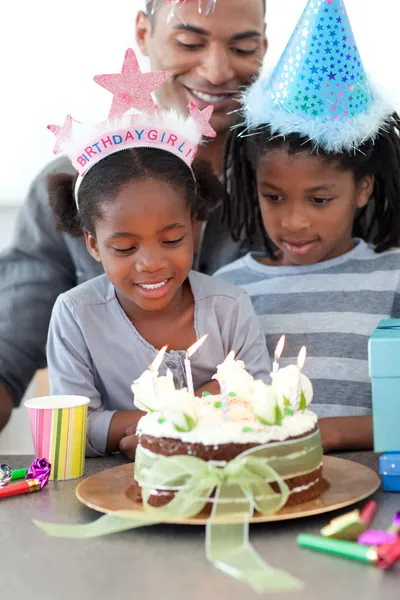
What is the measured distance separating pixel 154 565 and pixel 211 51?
138 centimetres

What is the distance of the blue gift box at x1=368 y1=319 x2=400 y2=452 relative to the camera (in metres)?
1.15

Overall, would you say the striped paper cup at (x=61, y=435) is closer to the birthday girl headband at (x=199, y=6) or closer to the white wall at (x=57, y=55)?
the birthday girl headband at (x=199, y=6)

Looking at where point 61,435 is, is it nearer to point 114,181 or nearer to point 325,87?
point 114,181

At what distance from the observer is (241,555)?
0.89 m

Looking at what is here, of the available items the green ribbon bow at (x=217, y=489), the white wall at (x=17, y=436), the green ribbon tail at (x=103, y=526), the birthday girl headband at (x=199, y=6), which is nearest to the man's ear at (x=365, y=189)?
the birthday girl headband at (x=199, y=6)

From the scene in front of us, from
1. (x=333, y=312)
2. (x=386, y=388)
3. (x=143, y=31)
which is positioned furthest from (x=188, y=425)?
(x=143, y=31)

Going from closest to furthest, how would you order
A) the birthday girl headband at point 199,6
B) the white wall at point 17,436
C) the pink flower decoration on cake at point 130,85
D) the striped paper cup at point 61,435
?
the striped paper cup at point 61,435 → the pink flower decoration on cake at point 130,85 → the birthday girl headband at point 199,6 → the white wall at point 17,436

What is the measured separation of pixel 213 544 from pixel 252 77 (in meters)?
1.35

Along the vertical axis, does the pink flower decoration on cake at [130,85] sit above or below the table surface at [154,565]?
above

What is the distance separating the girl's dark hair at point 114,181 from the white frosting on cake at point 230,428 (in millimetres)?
529

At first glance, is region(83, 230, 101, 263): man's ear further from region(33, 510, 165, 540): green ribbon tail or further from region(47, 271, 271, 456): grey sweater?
region(33, 510, 165, 540): green ribbon tail

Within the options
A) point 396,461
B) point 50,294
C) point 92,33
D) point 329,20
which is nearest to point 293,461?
point 396,461

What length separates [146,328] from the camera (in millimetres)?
1601

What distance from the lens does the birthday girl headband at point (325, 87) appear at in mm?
1629
